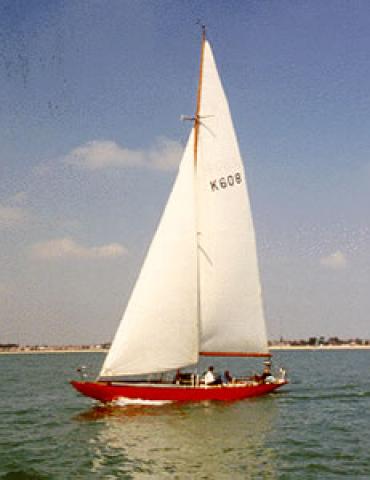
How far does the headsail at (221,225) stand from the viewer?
34.7m

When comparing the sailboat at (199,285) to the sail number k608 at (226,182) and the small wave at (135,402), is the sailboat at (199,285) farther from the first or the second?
the small wave at (135,402)

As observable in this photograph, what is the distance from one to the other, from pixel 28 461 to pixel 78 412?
504 inches

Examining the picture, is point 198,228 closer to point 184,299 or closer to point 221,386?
point 184,299

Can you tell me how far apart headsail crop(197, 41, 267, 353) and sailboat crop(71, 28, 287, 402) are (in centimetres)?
6

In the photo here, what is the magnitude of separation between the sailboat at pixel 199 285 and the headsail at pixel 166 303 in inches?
2.3

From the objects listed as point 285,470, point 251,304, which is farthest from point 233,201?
point 285,470

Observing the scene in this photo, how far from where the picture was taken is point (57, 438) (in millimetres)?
25922

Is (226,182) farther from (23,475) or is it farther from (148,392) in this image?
(23,475)

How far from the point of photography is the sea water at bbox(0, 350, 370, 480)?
19969mm

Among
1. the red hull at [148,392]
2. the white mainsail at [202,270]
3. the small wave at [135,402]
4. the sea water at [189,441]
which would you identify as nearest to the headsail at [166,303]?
the white mainsail at [202,270]

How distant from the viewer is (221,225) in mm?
35281

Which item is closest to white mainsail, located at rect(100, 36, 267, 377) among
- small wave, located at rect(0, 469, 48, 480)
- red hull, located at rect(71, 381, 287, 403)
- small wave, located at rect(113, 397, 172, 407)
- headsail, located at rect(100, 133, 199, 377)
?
headsail, located at rect(100, 133, 199, 377)

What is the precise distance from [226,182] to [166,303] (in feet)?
29.0

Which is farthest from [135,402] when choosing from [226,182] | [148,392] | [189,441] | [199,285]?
[226,182]
